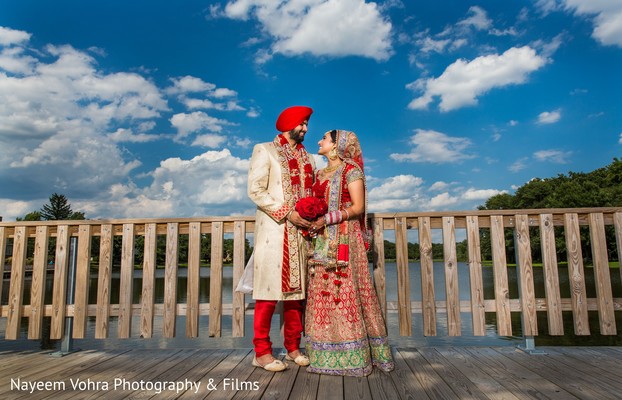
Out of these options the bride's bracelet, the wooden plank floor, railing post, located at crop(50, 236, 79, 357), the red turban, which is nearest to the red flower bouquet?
the bride's bracelet

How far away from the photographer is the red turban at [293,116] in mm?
3133

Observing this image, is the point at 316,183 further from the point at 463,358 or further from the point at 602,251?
the point at 602,251

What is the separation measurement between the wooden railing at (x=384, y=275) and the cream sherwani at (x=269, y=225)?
0.67 m

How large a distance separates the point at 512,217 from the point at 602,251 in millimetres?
895

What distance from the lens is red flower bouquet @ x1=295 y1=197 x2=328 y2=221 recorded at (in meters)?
2.78

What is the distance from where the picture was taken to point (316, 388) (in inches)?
97.7

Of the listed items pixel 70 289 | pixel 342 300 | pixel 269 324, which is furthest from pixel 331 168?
pixel 70 289

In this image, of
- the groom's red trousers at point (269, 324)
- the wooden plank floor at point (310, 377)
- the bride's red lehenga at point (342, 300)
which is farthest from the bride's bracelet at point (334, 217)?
the wooden plank floor at point (310, 377)

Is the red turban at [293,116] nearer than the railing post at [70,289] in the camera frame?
Yes

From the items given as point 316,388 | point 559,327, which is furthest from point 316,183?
point 559,327

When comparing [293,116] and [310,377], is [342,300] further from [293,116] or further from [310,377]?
[293,116]

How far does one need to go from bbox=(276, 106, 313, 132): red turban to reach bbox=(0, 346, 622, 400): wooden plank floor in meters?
1.80

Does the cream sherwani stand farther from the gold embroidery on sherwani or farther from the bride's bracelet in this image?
the bride's bracelet

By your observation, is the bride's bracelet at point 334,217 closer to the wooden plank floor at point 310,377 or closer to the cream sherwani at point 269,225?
the cream sherwani at point 269,225
